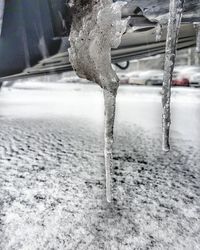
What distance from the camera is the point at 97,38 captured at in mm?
981

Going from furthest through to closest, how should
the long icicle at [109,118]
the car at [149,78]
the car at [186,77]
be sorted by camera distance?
1. the car at [149,78]
2. the car at [186,77]
3. the long icicle at [109,118]

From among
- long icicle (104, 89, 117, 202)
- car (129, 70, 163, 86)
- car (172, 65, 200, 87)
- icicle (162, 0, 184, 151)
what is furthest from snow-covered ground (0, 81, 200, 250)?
car (129, 70, 163, 86)

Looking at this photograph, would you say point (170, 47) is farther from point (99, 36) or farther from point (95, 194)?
point (95, 194)

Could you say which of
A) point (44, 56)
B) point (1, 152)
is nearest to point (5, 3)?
point (44, 56)

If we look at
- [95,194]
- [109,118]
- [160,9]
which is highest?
[160,9]

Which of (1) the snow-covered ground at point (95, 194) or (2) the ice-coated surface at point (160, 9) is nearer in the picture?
(1) the snow-covered ground at point (95, 194)

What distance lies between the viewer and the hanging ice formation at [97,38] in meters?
0.97

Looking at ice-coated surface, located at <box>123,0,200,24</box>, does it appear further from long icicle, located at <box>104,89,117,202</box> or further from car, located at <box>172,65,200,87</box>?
car, located at <box>172,65,200,87</box>

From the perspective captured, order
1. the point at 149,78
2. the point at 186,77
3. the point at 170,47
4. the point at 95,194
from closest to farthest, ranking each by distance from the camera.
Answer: the point at 170,47
the point at 95,194
the point at 186,77
the point at 149,78

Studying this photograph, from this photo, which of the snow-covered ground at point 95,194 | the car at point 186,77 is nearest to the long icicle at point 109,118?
the snow-covered ground at point 95,194

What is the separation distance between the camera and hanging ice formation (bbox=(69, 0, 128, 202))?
97 cm

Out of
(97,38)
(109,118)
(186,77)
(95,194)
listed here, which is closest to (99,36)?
(97,38)

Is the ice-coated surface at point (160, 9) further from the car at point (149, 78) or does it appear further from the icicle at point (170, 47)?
the car at point (149, 78)

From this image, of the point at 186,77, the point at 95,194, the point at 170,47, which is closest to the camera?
the point at 170,47
